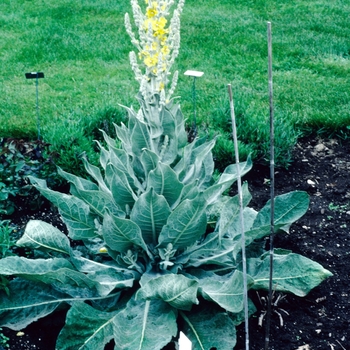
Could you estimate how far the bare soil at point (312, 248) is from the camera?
2.99m

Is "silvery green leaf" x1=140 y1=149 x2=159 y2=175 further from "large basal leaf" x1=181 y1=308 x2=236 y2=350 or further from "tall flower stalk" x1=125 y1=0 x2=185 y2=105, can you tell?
"large basal leaf" x1=181 y1=308 x2=236 y2=350

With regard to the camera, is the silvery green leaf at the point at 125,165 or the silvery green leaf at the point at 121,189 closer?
the silvery green leaf at the point at 121,189

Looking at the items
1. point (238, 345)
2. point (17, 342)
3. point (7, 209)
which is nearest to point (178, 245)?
point (238, 345)

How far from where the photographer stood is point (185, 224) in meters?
2.81

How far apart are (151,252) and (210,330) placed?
1.68 feet

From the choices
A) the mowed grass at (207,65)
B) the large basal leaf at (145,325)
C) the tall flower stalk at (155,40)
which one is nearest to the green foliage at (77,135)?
the mowed grass at (207,65)

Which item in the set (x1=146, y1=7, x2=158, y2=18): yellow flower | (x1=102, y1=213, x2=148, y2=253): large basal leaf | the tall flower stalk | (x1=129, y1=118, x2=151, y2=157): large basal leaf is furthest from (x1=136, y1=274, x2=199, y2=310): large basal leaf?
(x1=146, y1=7, x2=158, y2=18): yellow flower

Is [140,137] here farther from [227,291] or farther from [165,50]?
[227,291]

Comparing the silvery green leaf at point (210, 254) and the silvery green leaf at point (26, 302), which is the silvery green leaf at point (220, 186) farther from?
the silvery green leaf at point (26, 302)

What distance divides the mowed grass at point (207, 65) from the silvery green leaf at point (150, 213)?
1.66 metres

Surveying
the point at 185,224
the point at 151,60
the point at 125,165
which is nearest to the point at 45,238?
the point at 125,165

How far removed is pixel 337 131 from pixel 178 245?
Result: 8.98 feet

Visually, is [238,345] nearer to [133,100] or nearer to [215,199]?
[215,199]

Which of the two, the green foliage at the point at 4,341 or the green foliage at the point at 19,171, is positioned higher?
the green foliage at the point at 19,171
